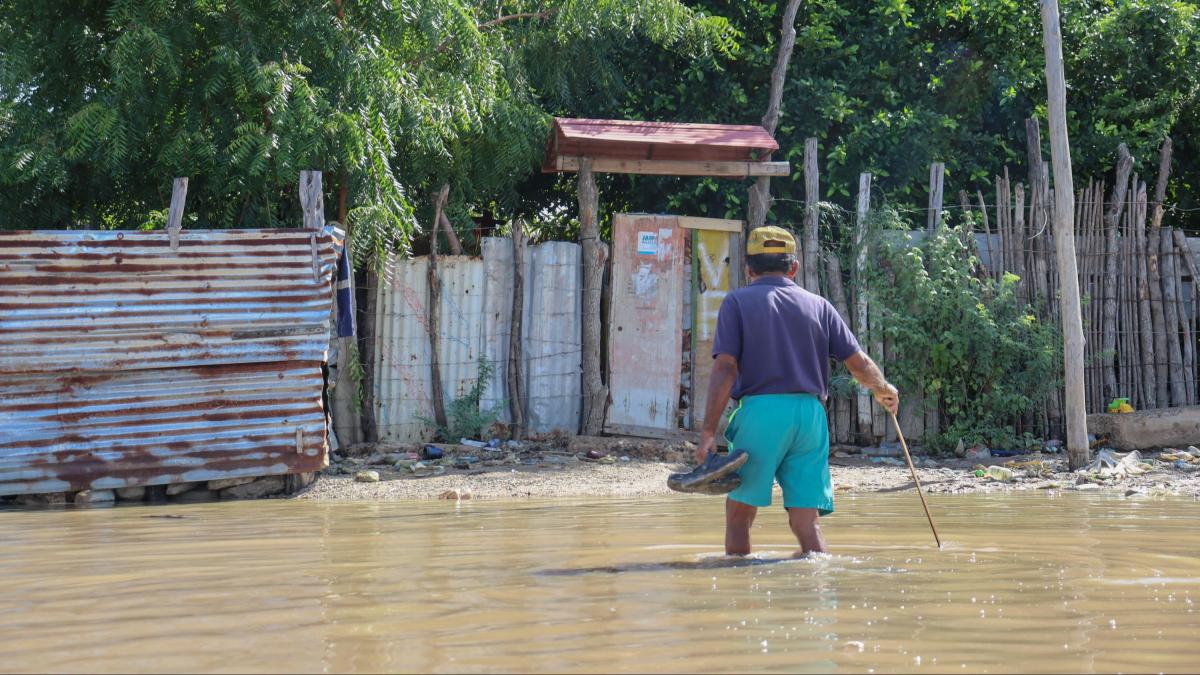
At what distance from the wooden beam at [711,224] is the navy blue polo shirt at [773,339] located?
19.1 ft

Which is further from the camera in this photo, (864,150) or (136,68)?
(864,150)

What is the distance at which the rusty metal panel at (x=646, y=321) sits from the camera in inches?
457

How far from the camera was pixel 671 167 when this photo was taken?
1166 centimetres

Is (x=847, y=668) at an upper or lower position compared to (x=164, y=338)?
lower

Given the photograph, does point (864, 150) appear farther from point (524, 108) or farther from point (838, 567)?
point (838, 567)

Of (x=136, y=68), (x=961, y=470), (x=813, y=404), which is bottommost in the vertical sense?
(x=961, y=470)

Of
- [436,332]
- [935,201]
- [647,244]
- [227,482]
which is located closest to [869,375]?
[227,482]

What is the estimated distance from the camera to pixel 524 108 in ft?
41.0

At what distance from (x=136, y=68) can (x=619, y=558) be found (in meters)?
6.07

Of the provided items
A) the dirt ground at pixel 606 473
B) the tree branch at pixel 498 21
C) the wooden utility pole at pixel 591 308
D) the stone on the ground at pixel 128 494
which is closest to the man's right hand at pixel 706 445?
the dirt ground at pixel 606 473

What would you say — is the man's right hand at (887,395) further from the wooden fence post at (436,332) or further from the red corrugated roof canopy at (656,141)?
the wooden fence post at (436,332)

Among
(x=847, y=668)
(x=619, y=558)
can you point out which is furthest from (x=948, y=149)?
(x=847, y=668)

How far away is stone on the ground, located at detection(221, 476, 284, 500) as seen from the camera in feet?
31.6

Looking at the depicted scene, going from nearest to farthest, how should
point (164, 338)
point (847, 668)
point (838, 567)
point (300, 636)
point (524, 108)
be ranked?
point (847, 668) < point (300, 636) < point (838, 567) < point (164, 338) < point (524, 108)
